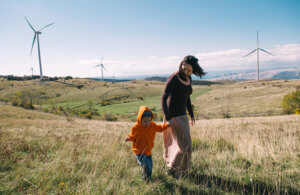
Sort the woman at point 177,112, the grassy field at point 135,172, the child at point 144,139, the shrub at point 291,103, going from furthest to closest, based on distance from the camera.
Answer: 1. the shrub at point 291,103
2. the woman at point 177,112
3. the child at point 144,139
4. the grassy field at point 135,172

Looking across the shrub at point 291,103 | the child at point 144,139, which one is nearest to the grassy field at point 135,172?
the child at point 144,139

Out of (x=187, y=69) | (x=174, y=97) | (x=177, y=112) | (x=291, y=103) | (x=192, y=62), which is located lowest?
(x=291, y=103)

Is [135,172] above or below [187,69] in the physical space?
below

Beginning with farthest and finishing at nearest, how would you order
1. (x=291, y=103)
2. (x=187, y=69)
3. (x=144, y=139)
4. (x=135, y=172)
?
(x=291, y=103)
(x=187, y=69)
(x=135, y=172)
(x=144, y=139)

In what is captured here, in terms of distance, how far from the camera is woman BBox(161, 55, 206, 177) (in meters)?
3.57

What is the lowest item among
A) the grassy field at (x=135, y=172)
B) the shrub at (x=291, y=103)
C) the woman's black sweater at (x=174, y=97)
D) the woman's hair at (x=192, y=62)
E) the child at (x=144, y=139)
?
the shrub at (x=291, y=103)

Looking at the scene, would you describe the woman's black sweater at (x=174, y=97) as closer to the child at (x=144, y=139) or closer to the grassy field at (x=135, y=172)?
the child at (x=144, y=139)

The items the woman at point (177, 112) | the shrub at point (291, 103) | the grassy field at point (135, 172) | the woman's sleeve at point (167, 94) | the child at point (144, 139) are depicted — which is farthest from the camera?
the shrub at point (291, 103)

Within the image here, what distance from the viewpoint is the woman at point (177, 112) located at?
3569mm

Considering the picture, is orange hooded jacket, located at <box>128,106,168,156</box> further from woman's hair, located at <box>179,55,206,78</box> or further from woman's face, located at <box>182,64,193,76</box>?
woman's hair, located at <box>179,55,206,78</box>

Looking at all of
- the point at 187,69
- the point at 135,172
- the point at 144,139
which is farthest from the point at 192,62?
the point at 135,172

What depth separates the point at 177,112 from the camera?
12.3 feet

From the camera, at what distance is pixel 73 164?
352cm

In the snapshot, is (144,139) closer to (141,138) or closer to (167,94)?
(141,138)
